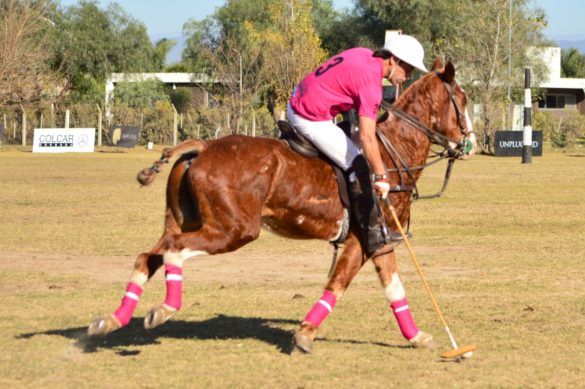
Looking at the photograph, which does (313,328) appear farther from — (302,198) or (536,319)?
(536,319)

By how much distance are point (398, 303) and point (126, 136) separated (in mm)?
54807

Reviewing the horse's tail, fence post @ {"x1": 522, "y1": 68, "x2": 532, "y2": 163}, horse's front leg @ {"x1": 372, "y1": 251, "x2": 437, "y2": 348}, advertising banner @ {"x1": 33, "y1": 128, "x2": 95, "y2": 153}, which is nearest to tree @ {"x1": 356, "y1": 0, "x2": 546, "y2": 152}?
fence post @ {"x1": 522, "y1": 68, "x2": 532, "y2": 163}

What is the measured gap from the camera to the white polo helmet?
1006 centimetres

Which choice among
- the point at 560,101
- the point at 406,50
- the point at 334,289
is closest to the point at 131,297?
the point at 334,289

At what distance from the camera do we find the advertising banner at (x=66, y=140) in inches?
2253

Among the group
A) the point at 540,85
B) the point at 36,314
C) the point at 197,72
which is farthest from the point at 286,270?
the point at 197,72

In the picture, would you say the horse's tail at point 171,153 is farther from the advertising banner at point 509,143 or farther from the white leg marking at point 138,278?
the advertising banner at point 509,143

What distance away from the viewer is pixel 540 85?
88.9 metres

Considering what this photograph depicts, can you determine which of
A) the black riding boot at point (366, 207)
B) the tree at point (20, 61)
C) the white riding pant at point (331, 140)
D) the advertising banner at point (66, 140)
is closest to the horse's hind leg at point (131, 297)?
the white riding pant at point (331, 140)

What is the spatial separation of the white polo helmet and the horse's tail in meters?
1.88

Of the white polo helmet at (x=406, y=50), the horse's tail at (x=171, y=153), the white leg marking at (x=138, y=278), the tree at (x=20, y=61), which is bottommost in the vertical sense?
the white leg marking at (x=138, y=278)

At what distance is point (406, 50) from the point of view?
1007cm

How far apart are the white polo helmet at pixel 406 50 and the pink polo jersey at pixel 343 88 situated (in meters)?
0.19

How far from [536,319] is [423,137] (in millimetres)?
2490
